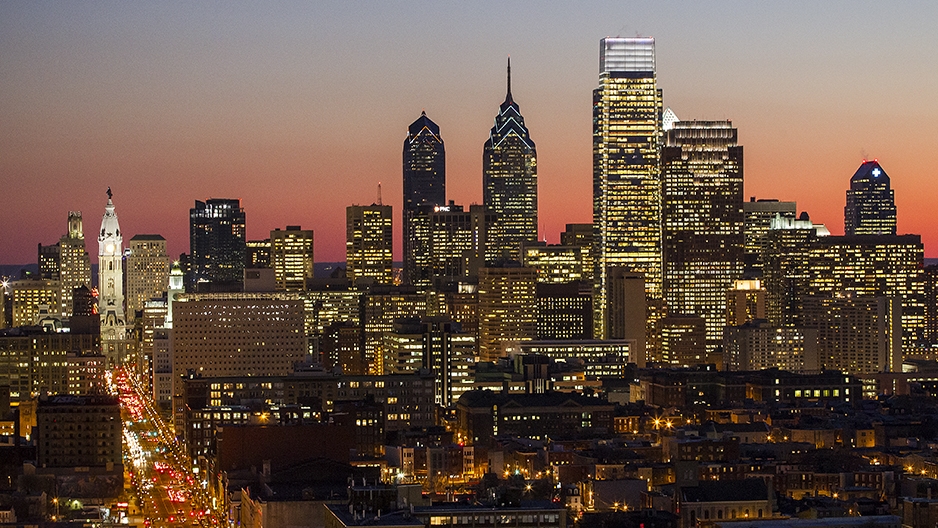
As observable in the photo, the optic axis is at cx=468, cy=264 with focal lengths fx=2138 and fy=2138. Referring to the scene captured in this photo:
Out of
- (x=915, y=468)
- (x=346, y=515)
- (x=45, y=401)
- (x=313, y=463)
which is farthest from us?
(x=45, y=401)

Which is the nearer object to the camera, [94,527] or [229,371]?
[94,527]

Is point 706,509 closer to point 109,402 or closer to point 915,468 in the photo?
point 915,468

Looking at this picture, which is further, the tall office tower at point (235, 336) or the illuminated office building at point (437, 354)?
the tall office tower at point (235, 336)

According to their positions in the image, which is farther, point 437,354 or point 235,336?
point 235,336

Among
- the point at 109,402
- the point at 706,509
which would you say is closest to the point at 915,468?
the point at 706,509

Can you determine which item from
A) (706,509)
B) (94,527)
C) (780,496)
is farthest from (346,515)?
(780,496)

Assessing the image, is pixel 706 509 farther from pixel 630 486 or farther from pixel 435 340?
pixel 435 340

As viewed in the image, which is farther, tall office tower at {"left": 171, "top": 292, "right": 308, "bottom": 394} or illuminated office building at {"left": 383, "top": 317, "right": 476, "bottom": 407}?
tall office tower at {"left": 171, "top": 292, "right": 308, "bottom": 394}

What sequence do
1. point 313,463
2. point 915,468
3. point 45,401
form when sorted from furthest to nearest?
1. point 45,401
2. point 915,468
3. point 313,463

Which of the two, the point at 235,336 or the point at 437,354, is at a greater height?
the point at 235,336
